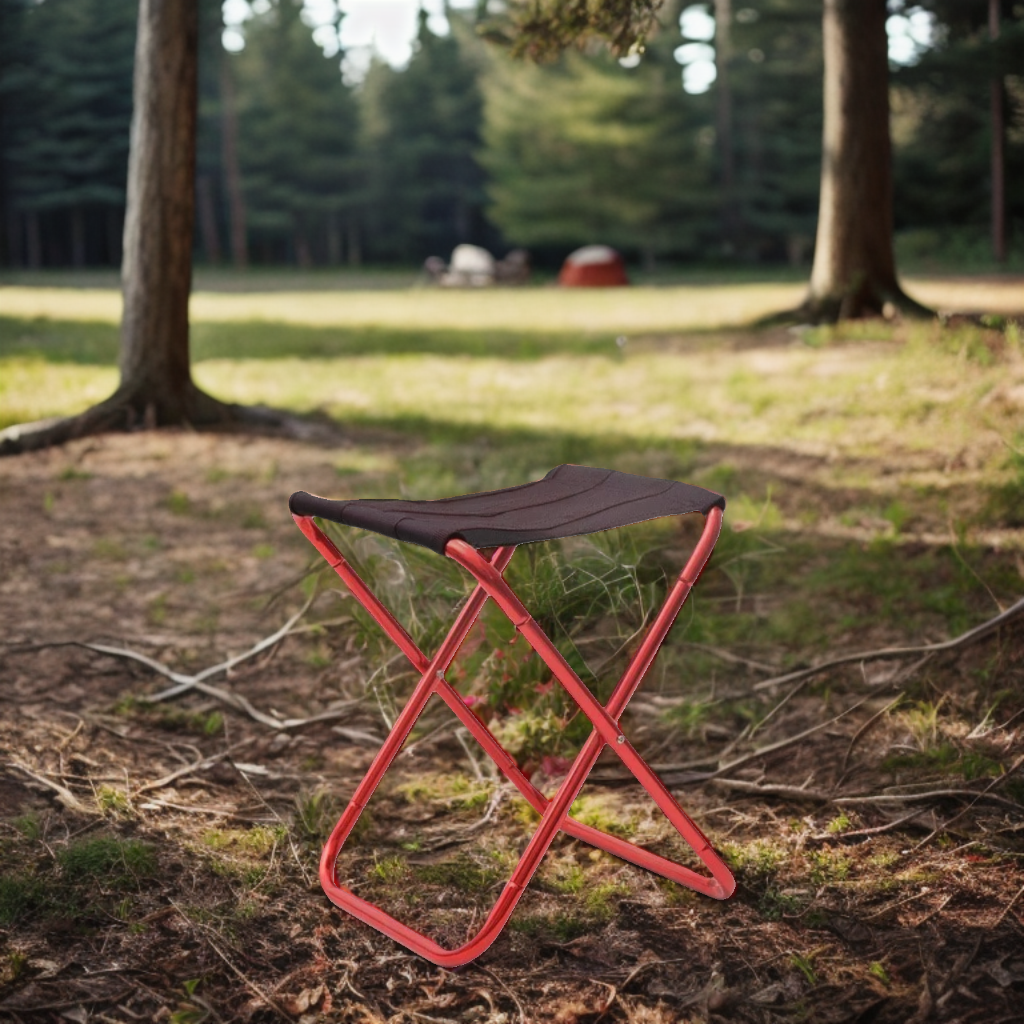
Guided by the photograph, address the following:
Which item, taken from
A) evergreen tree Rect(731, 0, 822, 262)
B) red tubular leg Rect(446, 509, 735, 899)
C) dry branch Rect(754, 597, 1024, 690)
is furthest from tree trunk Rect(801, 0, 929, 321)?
evergreen tree Rect(731, 0, 822, 262)

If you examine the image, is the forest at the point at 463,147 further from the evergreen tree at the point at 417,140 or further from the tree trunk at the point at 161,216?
the tree trunk at the point at 161,216

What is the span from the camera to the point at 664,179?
32.6 m

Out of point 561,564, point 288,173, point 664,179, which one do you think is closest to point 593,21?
point 561,564

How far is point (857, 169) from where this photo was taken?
9.32 metres

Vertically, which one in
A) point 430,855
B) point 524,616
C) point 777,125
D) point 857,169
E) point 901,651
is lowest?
point 430,855

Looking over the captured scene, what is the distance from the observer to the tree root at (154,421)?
701 centimetres

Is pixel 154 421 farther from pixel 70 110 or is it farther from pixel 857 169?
pixel 70 110

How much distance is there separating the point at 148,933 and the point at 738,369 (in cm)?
703

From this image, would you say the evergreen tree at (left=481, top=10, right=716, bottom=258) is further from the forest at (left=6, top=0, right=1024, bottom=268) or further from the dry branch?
the dry branch

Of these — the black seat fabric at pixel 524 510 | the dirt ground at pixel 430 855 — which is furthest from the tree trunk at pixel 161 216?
the black seat fabric at pixel 524 510

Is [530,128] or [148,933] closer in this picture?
[148,933]

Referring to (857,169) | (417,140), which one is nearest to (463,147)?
(417,140)

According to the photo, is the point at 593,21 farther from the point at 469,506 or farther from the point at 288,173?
the point at 288,173

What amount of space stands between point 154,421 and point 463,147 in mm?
36179
